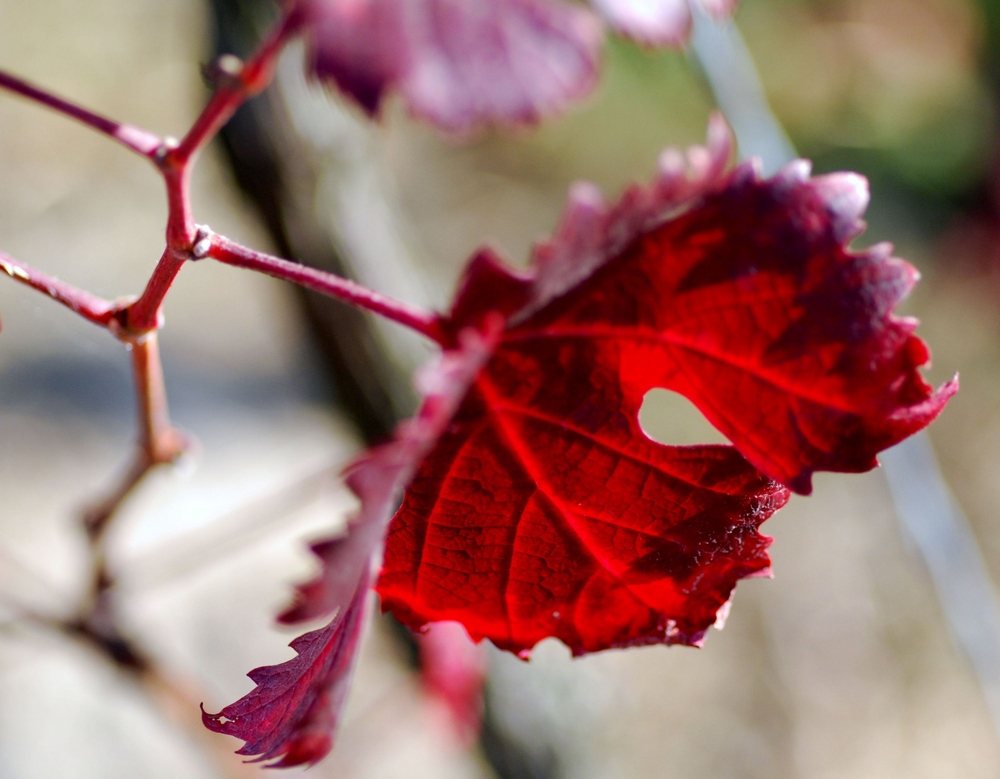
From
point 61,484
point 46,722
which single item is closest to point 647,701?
point 46,722

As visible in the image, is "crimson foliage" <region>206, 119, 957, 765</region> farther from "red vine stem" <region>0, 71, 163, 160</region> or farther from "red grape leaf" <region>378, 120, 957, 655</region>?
"red vine stem" <region>0, 71, 163, 160</region>

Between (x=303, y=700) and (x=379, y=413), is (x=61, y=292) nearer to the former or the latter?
(x=303, y=700)

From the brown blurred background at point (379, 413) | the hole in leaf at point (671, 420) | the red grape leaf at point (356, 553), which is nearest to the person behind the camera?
the red grape leaf at point (356, 553)

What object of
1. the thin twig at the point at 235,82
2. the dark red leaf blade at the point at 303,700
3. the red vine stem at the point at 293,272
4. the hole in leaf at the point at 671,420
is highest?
the hole in leaf at the point at 671,420

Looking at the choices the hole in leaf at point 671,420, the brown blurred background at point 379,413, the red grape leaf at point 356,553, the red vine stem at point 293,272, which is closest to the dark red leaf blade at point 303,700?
the red grape leaf at point 356,553

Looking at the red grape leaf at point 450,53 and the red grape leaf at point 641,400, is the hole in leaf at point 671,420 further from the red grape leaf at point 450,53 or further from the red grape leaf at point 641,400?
the red grape leaf at point 450,53
